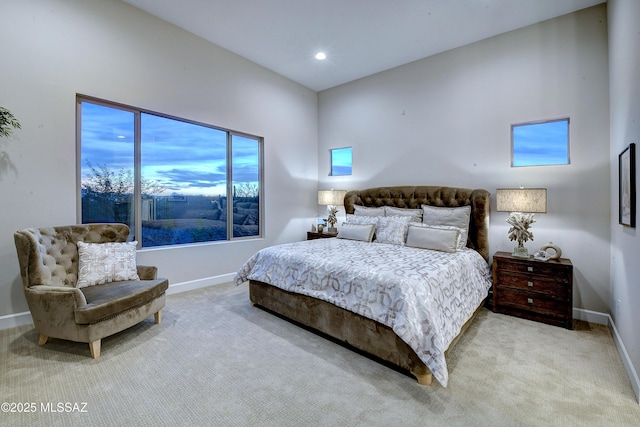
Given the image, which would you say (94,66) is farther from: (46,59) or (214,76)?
(214,76)

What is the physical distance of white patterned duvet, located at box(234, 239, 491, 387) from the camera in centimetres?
203

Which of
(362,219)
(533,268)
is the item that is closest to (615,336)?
(533,268)

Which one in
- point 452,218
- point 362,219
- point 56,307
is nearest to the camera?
point 56,307

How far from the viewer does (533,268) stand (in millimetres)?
3145

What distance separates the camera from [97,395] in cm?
191

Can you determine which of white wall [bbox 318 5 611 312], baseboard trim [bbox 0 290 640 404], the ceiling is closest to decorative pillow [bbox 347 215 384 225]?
white wall [bbox 318 5 611 312]

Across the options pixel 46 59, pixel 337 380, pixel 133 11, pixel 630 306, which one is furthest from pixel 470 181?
pixel 46 59

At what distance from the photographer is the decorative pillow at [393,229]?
396 centimetres

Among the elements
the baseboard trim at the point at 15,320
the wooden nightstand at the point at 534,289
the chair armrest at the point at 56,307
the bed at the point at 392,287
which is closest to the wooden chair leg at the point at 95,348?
the chair armrest at the point at 56,307

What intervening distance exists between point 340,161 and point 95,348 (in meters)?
4.68

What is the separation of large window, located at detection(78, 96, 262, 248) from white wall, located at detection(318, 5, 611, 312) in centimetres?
221

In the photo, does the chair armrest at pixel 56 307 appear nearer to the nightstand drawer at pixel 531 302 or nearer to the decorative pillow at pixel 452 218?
the decorative pillow at pixel 452 218

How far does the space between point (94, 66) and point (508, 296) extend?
5.41 m

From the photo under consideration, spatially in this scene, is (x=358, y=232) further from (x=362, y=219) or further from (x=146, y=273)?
(x=146, y=273)
